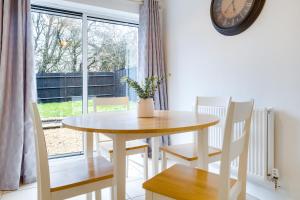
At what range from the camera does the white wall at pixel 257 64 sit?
1737mm

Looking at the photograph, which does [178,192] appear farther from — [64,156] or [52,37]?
[52,37]

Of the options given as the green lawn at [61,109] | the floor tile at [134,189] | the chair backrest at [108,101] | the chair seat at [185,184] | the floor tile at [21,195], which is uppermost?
the chair backrest at [108,101]

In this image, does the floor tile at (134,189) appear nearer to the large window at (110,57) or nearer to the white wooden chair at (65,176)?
the white wooden chair at (65,176)

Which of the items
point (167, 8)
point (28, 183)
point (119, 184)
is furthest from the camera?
point (167, 8)

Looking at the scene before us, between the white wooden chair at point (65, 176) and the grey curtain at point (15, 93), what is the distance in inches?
42.7

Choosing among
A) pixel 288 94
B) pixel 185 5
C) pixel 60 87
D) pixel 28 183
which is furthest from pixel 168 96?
pixel 28 183

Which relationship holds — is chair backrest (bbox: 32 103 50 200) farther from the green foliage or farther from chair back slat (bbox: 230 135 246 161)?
chair back slat (bbox: 230 135 246 161)

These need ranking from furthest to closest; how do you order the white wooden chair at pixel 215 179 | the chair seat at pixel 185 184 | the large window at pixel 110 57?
the large window at pixel 110 57, the chair seat at pixel 185 184, the white wooden chair at pixel 215 179

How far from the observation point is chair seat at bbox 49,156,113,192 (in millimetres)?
1171

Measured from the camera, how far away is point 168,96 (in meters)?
3.18

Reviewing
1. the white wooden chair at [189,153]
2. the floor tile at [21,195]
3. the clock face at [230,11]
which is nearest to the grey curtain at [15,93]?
the floor tile at [21,195]

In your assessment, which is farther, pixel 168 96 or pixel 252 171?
pixel 168 96

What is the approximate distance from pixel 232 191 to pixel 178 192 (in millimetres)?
258

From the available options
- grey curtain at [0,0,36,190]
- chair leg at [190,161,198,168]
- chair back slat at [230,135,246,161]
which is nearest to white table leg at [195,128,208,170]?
chair leg at [190,161,198,168]
